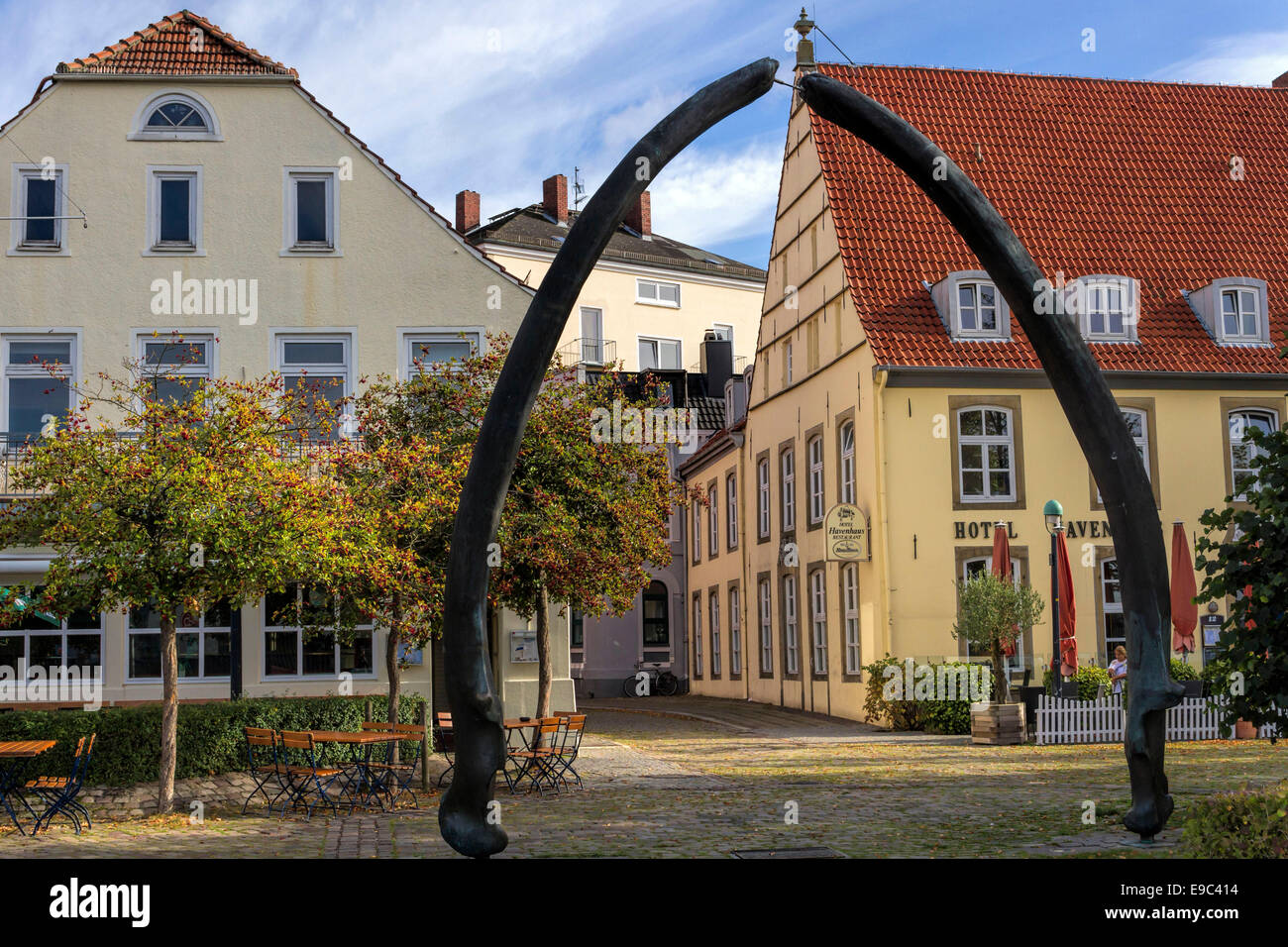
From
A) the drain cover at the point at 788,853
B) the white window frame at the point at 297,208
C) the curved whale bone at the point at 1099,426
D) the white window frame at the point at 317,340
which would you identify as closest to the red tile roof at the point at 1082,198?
the white window frame at the point at 297,208

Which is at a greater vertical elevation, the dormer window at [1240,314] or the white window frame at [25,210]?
the white window frame at [25,210]

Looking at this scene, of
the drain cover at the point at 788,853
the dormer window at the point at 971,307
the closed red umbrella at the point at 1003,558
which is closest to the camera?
the drain cover at the point at 788,853

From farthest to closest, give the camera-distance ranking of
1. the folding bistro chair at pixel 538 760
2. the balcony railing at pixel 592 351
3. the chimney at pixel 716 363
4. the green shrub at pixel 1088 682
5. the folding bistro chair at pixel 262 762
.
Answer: the balcony railing at pixel 592 351, the chimney at pixel 716 363, the green shrub at pixel 1088 682, the folding bistro chair at pixel 538 760, the folding bistro chair at pixel 262 762

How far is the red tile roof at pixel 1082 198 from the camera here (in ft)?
91.7

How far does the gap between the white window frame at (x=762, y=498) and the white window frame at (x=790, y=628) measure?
7.77 feet

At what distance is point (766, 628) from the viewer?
112 ft

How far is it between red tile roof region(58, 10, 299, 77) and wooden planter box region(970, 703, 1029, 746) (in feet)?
49.8

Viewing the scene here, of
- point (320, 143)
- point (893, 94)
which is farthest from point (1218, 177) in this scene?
point (320, 143)

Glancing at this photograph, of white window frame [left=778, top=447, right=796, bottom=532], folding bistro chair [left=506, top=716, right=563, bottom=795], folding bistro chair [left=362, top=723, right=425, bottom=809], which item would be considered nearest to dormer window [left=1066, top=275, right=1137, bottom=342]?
white window frame [left=778, top=447, right=796, bottom=532]

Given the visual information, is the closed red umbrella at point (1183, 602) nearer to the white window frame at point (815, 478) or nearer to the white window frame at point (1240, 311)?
the white window frame at point (1240, 311)

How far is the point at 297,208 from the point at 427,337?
3.03 m

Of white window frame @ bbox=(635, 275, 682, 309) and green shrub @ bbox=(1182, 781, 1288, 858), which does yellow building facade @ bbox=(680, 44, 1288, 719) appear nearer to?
green shrub @ bbox=(1182, 781, 1288, 858)

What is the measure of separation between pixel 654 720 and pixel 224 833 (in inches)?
736
